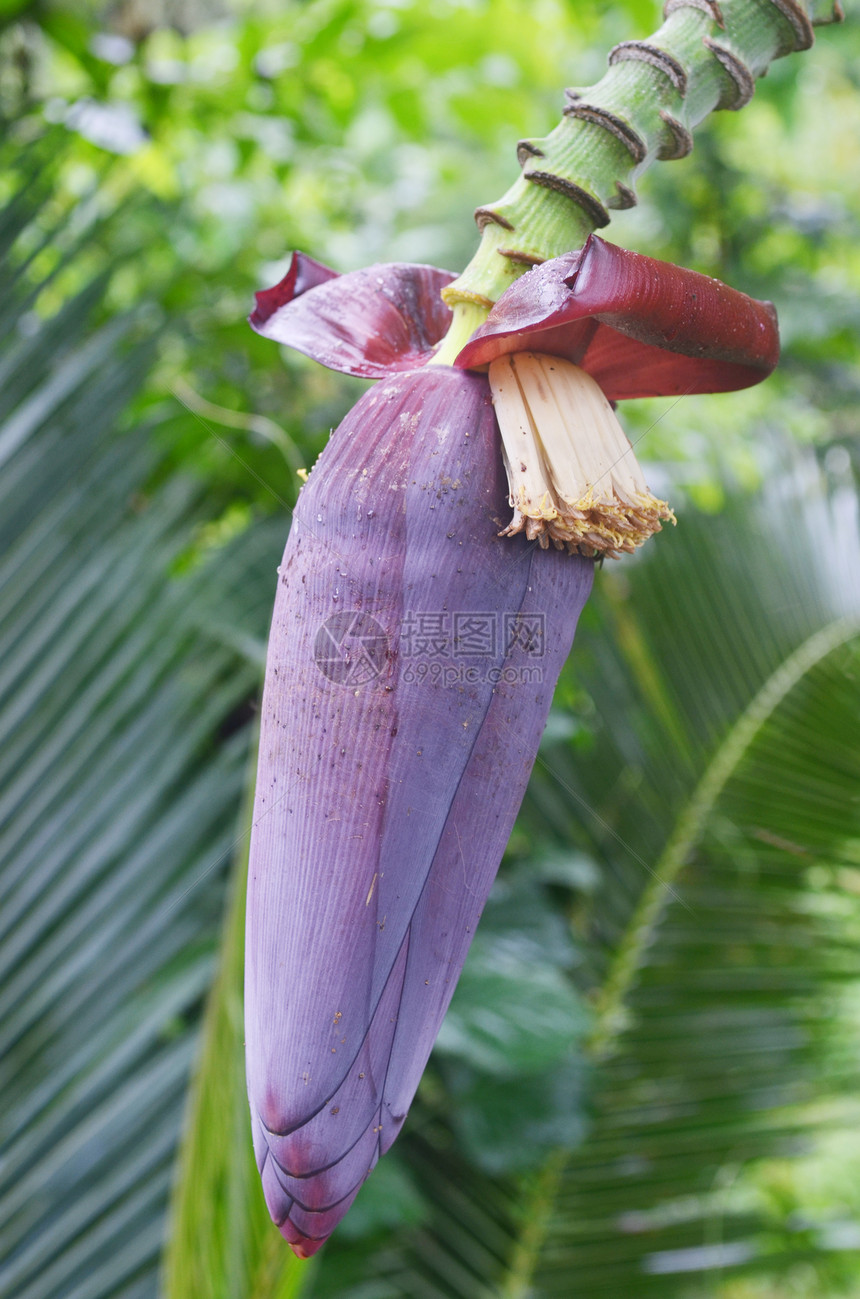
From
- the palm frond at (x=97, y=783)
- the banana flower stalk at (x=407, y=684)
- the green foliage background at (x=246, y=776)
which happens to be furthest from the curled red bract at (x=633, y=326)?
the palm frond at (x=97, y=783)

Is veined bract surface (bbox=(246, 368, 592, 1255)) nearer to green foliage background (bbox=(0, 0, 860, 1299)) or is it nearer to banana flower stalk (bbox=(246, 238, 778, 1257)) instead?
banana flower stalk (bbox=(246, 238, 778, 1257))

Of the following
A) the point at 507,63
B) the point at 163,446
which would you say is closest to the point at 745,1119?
the point at 163,446

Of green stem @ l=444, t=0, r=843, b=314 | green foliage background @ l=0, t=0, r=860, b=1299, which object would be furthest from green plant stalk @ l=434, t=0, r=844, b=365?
green foliage background @ l=0, t=0, r=860, b=1299

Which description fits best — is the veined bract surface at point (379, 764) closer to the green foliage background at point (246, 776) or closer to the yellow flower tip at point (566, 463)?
the yellow flower tip at point (566, 463)

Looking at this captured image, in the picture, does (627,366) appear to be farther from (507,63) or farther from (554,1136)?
(507,63)

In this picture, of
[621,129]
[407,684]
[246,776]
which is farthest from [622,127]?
[246,776]

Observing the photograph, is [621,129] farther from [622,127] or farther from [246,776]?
[246,776]
